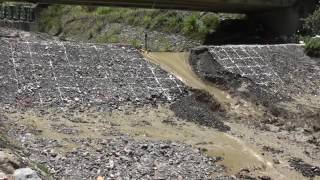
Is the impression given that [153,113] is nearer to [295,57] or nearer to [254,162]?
[254,162]

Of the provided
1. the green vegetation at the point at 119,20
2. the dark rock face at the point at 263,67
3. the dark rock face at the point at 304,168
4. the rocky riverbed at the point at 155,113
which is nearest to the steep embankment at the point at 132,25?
the green vegetation at the point at 119,20

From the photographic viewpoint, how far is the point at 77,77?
89.0 feet

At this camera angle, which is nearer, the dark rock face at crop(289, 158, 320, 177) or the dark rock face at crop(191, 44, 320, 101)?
the dark rock face at crop(289, 158, 320, 177)

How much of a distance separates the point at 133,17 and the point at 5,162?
38873mm

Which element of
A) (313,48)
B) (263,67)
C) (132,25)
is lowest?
(132,25)

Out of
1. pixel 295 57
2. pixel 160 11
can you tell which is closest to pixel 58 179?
pixel 295 57

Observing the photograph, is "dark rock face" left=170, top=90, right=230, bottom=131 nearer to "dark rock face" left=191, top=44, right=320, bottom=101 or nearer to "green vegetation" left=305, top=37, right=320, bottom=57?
"dark rock face" left=191, top=44, right=320, bottom=101

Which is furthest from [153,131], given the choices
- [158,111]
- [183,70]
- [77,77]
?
[183,70]

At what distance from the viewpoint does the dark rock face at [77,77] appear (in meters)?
24.9

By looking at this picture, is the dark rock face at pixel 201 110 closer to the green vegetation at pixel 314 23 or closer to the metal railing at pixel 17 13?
the green vegetation at pixel 314 23

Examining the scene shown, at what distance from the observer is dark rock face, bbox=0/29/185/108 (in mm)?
24922

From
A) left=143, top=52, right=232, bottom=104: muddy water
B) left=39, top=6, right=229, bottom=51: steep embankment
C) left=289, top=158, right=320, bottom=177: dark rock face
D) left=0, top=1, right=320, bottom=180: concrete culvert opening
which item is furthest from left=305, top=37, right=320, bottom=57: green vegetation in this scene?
left=289, top=158, right=320, bottom=177: dark rock face

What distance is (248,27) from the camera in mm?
46188

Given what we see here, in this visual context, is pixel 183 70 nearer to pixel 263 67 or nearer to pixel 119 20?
pixel 263 67
